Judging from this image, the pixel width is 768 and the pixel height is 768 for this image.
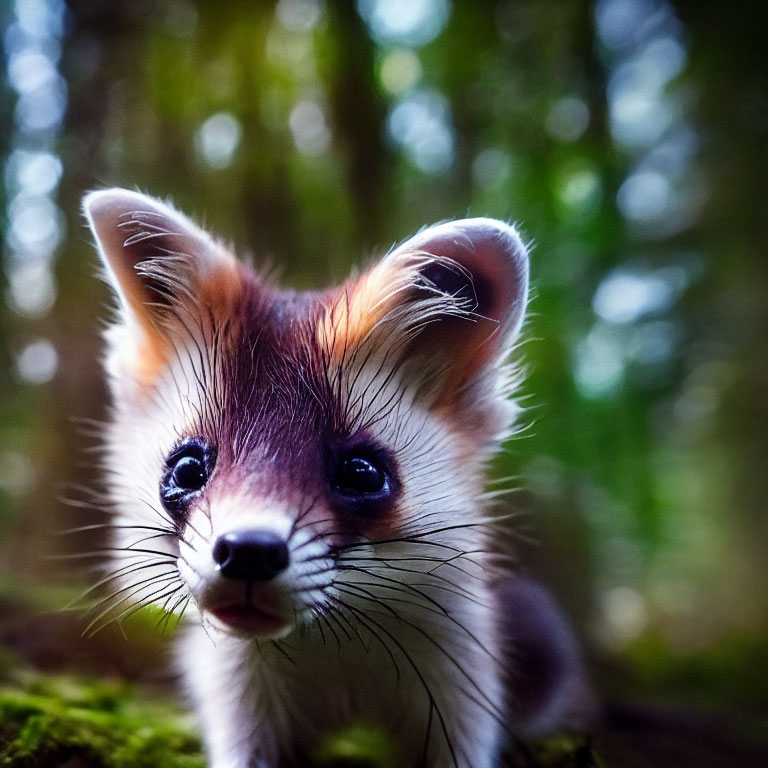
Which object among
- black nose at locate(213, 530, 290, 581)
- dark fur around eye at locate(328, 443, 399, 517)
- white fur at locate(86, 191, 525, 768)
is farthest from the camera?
white fur at locate(86, 191, 525, 768)

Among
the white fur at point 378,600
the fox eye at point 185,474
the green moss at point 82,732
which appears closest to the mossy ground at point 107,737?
the green moss at point 82,732

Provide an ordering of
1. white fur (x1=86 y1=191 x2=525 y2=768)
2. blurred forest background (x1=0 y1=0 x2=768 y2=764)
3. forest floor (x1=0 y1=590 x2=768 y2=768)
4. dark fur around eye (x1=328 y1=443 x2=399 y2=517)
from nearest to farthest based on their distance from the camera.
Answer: dark fur around eye (x1=328 y1=443 x2=399 y2=517) < white fur (x1=86 y1=191 x2=525 y2=768) < forest floor (x1=0 y1=590 x2=768 y2=768) < blurred forest background (x1=0 y1=0 x2=768 y2=764)

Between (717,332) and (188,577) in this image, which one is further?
(717,332)

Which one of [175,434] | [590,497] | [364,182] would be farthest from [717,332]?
[175,434]

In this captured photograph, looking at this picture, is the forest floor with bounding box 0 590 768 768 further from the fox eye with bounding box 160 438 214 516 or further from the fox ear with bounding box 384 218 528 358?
the fox ear with bounding box 384 218 528 358

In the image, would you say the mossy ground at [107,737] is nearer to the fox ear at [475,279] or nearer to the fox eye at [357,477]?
the fox eye at [357,477]

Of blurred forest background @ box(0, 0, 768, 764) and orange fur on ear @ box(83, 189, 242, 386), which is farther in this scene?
blurred forest background @ box(0, 0, 768, 764)

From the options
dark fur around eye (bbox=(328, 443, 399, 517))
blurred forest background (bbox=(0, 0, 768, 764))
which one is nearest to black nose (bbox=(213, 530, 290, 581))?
dark fur around eye (bbox=(328, 443, 399, 517))

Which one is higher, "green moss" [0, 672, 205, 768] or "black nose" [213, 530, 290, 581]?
"black nose" [213, 530, 290, 581]

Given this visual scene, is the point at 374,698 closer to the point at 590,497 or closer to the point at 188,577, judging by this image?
the point at 188,577
